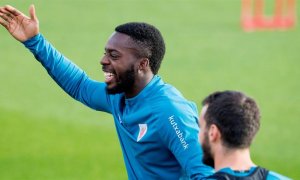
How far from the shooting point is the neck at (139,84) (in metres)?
6.69

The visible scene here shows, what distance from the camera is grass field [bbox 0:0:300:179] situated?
12.5m

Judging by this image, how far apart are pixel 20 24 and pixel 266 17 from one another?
1657cm

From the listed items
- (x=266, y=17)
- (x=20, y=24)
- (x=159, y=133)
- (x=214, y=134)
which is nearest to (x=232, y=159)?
(x=214, y=134)

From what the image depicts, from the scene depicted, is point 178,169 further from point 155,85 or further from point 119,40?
point 119,40

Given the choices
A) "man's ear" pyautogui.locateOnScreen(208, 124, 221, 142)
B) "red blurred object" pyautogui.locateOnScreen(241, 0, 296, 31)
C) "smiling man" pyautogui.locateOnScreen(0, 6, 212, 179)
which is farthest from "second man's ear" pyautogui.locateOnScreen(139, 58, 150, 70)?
"red blurred object" pyautogui.locateOnScreen(241, 0, 296, 31)

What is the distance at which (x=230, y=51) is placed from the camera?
1917 centimetres

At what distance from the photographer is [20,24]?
7242 millimetres

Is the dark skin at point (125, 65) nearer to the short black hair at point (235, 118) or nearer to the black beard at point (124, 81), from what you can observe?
the black beard at point (124, 81)

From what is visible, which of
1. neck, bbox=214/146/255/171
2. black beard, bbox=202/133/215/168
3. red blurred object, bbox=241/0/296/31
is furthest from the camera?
red blurred object, bbox=241/0/296/31

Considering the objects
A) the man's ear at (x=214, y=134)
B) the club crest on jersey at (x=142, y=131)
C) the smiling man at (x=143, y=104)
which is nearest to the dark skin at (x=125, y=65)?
the smiling man at (x=143, y=104)

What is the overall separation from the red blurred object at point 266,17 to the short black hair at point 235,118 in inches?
653

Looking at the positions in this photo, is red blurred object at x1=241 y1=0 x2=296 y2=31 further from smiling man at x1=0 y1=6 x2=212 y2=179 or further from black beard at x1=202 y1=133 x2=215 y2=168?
black beard at x1=202 y1=133 x2=215 y2=168

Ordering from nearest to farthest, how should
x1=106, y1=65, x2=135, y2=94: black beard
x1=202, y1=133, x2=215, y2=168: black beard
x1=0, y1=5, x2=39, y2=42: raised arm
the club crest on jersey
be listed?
x1=202, y1=133, x2=215, y2=168: black beard, the club crest on jersey, x1=106, y1=65, x2=135, y2=94: black beard, x1=0, y1=5, x2=39, y2=42: raised arm

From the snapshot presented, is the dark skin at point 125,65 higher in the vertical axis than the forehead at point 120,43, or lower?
lower
